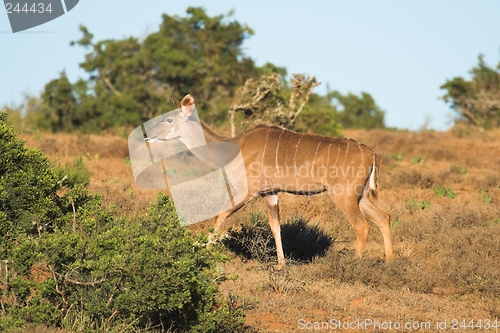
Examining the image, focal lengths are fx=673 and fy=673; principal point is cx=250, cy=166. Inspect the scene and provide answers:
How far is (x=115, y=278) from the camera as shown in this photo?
5.09 metres

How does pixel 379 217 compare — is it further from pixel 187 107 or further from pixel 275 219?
pixel 187 107

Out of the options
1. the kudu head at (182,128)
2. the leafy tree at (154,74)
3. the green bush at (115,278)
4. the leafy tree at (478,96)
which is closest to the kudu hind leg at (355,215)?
the kudu head at (182,128)

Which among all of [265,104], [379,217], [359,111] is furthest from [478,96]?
[379,217]

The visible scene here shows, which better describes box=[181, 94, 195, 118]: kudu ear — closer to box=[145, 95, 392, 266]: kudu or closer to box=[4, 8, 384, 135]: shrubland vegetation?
box=[145, 95, 392, 266]: kudu

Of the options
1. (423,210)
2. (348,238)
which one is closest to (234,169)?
(348,238)

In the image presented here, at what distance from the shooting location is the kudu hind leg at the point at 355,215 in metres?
7.98

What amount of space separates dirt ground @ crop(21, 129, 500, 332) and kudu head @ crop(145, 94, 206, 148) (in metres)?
1.03

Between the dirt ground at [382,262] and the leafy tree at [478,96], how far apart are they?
469 inches

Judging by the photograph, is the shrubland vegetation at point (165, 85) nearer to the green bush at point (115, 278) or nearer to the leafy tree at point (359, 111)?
the leafy tree at point (359, 111)

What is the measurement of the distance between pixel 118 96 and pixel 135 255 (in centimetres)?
1761

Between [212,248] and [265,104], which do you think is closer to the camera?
[212,248]

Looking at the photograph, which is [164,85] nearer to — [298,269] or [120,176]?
[120,176]

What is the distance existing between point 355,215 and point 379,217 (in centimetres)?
44

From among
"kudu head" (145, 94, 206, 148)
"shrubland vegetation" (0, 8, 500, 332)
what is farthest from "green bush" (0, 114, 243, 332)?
"kudu head" (145, 94, 206, 148)
